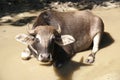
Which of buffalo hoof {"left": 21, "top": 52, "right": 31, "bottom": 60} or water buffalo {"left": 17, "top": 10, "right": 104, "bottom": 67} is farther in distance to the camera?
buffalo hoof {"left": 21, "top": 52, "right": 31, "bottom": 60}

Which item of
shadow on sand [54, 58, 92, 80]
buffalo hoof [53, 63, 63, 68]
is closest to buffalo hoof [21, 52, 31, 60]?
buffalo hoof [53, 63, 63, 68]

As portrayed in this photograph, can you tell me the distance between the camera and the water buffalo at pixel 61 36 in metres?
7.61

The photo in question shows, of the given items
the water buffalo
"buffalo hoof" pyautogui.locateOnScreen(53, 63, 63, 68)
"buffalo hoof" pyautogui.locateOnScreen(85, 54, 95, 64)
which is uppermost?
the water buffalo

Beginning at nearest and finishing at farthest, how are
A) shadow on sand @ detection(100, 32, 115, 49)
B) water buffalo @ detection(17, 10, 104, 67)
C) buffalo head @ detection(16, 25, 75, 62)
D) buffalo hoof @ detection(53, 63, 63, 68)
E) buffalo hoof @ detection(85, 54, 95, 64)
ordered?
buffalo head @ detection(16, 25, 75, 62)
water buffalo @ detection(17, 10, 104, 67)
buffalo hoof @ detection(53, 63, 63, 68)
buffalo hoof @ detection(85, 54, 95, 64)
shadow on sand @ detection(100, 32, 115, 49)

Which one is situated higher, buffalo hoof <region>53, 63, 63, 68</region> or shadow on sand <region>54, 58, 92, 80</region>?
buffalo hoof <region>53, 63, 63, 68</region>

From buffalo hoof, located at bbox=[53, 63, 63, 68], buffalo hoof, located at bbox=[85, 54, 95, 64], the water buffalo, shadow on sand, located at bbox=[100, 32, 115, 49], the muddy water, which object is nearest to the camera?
the water buffalo

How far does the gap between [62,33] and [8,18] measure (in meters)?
2.99

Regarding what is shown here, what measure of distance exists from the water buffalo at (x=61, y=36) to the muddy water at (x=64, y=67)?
0.19 meters

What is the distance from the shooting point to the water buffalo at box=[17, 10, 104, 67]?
300 inches

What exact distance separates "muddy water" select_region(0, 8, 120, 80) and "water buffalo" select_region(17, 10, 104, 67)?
A: 0.19m

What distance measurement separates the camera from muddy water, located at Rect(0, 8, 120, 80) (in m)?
7.75

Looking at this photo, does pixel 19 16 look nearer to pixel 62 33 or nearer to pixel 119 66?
pixel 62 33

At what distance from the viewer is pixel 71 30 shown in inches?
353

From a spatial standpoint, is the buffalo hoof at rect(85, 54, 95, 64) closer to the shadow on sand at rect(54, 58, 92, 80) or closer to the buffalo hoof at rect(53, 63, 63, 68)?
the shadow on sand at rect(54, 58, 92, 80)
